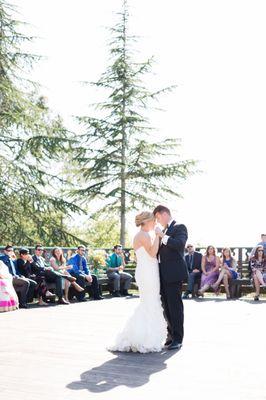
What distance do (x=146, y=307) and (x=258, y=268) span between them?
859 centimetres

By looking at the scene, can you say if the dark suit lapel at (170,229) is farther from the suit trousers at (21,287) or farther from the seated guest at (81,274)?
the seated guest at (81,274)

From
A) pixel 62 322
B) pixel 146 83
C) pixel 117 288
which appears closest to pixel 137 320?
pixel 62 322

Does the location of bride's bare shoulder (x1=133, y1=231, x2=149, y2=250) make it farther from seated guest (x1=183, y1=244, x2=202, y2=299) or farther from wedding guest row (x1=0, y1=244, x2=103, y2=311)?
seated guest (x1=183, y1=244, x2=202, y2=299)

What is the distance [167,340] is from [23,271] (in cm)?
688

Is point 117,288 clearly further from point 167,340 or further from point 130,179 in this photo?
point 130,179

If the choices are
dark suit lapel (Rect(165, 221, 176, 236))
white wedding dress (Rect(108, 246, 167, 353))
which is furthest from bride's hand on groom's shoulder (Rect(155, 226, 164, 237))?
white wedding dress (Rect(108, 246, 167, 353))

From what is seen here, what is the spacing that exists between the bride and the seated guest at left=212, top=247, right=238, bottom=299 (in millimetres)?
8580

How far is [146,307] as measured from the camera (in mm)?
7227

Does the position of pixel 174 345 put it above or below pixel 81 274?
below

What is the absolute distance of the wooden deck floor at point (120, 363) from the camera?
496 centimetres

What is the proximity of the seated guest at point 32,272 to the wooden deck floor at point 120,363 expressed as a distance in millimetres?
3128

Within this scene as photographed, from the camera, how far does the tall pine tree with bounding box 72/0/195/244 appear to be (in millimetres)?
29281

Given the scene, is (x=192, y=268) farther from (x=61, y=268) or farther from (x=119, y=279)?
(x=61, y=268)

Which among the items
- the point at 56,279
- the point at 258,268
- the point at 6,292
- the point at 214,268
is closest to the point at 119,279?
the point at 214,268
